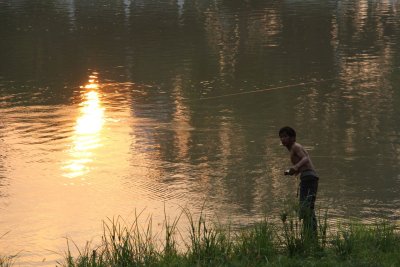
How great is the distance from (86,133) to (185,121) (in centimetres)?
212

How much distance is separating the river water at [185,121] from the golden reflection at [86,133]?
39mm

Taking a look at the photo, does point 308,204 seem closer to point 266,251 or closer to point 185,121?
point 266,251

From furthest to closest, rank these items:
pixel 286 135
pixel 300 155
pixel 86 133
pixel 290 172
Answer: pixel 86 133 → pixel 300 155 → pixel 286 135 → pixel 290 172

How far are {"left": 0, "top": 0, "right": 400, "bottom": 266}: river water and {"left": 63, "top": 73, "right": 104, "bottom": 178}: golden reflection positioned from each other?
0.13ft

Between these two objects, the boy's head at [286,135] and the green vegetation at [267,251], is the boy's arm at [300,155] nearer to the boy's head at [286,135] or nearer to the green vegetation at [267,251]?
the boy's head at [286,135]

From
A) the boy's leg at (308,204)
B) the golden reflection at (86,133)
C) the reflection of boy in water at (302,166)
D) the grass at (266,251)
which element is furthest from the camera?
the golden reflection at (86,133)

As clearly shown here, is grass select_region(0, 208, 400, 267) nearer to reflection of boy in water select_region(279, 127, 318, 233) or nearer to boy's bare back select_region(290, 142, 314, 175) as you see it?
reflection of boy in water select_region(279, 127, 318, 233)

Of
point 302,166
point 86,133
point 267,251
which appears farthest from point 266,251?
point 86,133

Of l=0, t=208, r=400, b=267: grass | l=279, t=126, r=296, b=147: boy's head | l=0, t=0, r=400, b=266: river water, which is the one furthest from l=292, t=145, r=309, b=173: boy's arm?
l=0, t=0, r=400, b=266: river water

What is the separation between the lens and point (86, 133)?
19.2m

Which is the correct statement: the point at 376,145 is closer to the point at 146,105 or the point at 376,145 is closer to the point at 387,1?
the point at 146,105

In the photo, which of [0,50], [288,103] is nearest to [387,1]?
[0,50]

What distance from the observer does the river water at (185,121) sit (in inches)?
554

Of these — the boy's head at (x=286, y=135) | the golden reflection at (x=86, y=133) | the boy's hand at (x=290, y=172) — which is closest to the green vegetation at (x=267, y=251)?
the boy's hand at (x=290, y=172)
